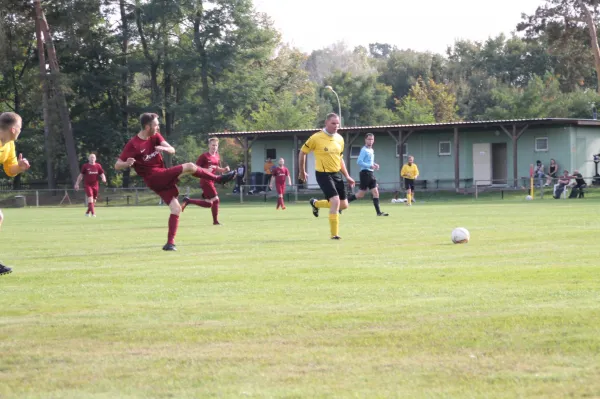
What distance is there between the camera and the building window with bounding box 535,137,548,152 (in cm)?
5409

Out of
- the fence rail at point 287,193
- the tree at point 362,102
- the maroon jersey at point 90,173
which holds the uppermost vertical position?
the tree at point 362,102

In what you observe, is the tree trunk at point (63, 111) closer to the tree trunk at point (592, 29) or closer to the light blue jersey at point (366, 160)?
the tree trunk at point (592, 29)

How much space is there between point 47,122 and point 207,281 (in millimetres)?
60633

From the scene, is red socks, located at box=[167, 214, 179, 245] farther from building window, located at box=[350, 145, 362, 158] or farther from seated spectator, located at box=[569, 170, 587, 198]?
building window, located at box=[350, 145, 362, 158]

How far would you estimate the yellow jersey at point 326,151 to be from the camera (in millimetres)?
17484

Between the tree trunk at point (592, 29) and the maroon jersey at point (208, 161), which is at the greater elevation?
the tree trunk at point (592, 29)

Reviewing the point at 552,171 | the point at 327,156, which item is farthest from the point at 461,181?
the point at 327,156

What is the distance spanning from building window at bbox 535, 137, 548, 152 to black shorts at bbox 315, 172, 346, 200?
38.4 metres

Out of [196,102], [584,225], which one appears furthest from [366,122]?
[584,225]

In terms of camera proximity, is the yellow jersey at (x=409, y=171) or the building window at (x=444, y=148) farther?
the building window at (x=444, y=148)

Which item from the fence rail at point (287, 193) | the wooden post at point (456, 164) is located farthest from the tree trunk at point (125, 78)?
the wooden post at point (456, 164)

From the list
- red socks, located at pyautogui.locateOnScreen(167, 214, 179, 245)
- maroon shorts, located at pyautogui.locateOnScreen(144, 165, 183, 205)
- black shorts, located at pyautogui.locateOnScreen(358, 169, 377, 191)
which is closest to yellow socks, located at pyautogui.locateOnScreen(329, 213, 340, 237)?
maroon shorts, located at pyautogui.locateOnScreen(144, 165, 183, 205)

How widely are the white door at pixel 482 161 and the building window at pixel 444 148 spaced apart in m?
1.44

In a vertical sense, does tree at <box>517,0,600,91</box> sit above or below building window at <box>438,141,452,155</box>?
above
